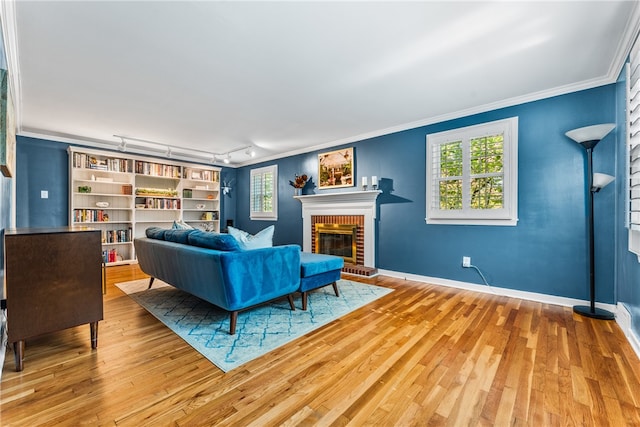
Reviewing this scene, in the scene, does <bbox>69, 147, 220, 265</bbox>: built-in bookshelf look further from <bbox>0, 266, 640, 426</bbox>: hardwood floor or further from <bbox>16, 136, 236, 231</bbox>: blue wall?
<bbox>0, 266, 640, 426</bbox>: hardwood floor

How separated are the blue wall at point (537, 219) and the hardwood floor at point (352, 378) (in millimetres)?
722

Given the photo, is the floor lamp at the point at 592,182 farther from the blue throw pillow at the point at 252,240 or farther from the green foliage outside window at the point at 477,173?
the blue throw pillow at the point at 252,240

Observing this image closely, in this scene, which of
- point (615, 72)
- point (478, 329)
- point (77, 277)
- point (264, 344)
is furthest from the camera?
point (615, 72)

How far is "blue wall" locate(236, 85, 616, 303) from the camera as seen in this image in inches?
109

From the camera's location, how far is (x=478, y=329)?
7.75 feet

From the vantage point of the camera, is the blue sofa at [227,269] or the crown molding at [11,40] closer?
the crown molding at [11,40]

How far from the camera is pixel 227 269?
2.15 metres

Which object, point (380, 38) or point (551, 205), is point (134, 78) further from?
point (551, 205)

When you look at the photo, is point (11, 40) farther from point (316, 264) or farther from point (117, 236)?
point (117, 236)

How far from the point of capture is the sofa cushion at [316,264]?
9.20 feet

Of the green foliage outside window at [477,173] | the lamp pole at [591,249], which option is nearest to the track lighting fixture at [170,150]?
the green foliage outside window at [477,173]

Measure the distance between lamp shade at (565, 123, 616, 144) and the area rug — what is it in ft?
8.06

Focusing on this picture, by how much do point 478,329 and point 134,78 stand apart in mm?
3927

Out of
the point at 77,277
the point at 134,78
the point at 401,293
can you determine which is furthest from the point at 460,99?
the point at 77,277
